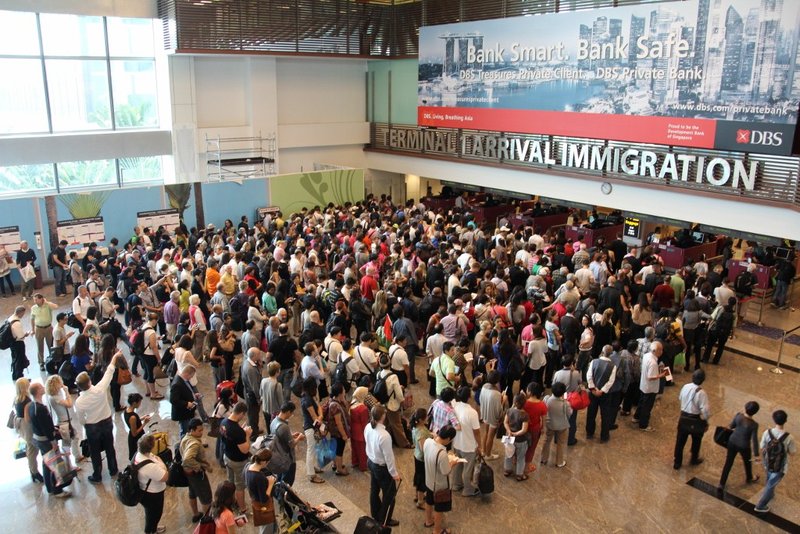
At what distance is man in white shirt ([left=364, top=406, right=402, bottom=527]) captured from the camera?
6.11 m

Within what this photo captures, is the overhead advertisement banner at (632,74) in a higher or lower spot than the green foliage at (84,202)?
higher

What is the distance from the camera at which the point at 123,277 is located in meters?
11.4

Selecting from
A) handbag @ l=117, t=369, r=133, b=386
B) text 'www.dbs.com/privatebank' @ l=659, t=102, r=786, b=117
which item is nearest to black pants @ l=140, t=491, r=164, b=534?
handbag @ l=117, t=369, r=133, b=386

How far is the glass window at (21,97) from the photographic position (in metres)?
17.2

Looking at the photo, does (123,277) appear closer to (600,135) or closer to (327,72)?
(600,135)

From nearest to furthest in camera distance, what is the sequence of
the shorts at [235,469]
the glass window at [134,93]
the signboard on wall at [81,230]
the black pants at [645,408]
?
the shorts at [235,469]
the black pants at [645,408]
the signboard on wall at [81,230]
the glass window at [134,93]

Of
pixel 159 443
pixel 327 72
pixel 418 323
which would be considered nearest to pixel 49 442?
pixel 159 443

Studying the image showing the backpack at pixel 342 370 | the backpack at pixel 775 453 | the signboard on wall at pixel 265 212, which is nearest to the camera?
the backpack at pixel 775 453

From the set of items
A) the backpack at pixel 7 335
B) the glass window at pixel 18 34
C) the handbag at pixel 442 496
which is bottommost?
the handbag at pixel 442 496

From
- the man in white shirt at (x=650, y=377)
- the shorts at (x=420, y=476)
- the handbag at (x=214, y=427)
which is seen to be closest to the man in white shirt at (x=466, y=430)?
the shorts at (x=420, y=476)

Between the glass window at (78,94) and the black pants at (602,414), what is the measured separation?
53.5 feet

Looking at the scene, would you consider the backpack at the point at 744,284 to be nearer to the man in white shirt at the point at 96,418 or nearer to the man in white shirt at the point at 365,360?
the man in white shirt at the point at 365,360

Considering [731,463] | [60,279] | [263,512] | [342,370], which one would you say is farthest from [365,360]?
[60,279]

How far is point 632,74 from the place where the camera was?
14.6 metres
